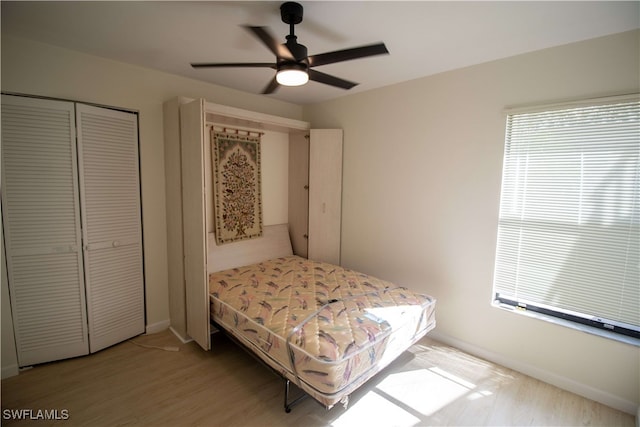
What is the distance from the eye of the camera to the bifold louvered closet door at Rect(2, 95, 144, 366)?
227 centimetres

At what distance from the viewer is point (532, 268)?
2.42 m

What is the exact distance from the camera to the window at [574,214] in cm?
202

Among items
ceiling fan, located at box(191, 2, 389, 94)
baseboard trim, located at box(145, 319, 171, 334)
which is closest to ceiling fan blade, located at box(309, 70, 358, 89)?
ceiling fan, located at box(191, 2, 389, 94)

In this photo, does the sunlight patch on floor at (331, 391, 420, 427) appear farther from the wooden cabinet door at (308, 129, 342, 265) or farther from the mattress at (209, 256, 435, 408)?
the wooden cabinet door at (308, 129, 342, 265)

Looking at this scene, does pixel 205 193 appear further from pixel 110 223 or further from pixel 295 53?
pixel 295 53

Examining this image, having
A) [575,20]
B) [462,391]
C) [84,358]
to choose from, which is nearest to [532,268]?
[462,391]

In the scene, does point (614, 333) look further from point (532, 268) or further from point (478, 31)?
point (478, 31)

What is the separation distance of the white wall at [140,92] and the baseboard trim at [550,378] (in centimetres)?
301

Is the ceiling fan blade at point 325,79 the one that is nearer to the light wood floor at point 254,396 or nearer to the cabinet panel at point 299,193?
the cabinet panel at point 299,193

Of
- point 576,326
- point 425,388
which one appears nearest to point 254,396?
point 425,388

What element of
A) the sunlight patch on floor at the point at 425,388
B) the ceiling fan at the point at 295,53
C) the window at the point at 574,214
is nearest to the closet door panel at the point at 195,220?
the ceiling fan at the point at 295,53

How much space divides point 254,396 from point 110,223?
198 cm

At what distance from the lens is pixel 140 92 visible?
278cm

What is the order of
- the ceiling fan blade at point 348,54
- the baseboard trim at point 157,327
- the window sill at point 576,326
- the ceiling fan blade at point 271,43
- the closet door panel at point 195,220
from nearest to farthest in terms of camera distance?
the ceiling fan blade at point 271,43, the ceiling fan blade at point 348,54, the window sill at point 576,326, the closet door panel at point 195,220, the baseboard trim at point 157,327
